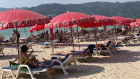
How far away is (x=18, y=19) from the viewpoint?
695 centimetres

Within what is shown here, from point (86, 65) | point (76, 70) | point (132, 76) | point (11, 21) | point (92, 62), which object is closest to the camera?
point (132, 76)

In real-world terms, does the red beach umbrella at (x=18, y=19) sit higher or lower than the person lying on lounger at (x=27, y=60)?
higher

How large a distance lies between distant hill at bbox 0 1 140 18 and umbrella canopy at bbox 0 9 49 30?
107502 millimetres

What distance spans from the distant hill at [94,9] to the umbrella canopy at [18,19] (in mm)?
107502

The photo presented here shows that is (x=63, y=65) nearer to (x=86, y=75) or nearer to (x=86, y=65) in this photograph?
(x=86, y=75)

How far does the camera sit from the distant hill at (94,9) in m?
125

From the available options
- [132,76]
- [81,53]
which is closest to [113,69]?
[132,76]

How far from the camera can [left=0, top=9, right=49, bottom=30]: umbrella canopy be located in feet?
22.4

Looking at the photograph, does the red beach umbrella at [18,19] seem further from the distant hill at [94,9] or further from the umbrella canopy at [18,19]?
the distant hill at [94,9]

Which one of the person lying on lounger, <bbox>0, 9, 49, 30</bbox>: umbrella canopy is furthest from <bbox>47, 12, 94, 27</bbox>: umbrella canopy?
the person lying on lounger

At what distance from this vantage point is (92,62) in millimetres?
8648

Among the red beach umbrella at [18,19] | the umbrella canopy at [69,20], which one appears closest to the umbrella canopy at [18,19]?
the red beach umbrella at [18,19]

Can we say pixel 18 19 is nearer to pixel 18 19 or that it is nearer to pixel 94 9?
pixel 18 19

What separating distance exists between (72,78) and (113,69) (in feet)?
5.38
